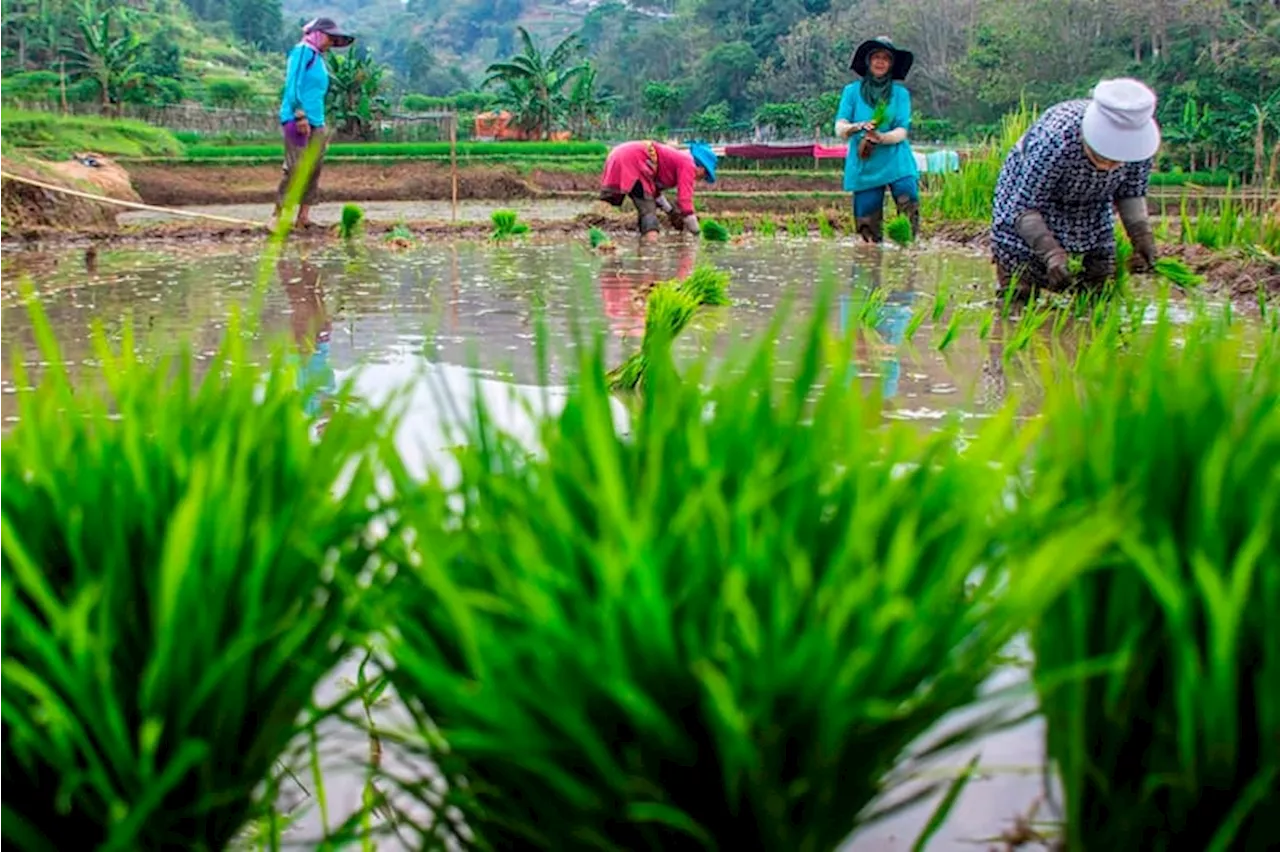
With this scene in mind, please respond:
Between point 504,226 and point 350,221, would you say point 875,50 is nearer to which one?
point 504,226

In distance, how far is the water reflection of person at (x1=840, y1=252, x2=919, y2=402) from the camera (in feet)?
11.7

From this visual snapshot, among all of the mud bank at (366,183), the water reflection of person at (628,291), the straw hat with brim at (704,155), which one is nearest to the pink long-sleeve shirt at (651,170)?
the straw hat with brim at (704,155)

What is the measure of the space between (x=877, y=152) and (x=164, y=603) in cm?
807

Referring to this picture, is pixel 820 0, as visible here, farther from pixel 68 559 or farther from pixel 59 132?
pixel 68 559

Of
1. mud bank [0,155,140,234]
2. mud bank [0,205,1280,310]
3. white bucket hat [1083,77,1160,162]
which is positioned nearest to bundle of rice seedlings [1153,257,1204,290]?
white bucket hat [1083,77,1160,162]

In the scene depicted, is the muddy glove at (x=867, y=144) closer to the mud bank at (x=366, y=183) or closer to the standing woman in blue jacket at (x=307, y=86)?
the standing woman in blue jacket at (x=307, y=86)

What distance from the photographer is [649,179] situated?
9.77m

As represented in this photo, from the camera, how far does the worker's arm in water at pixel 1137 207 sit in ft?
15.0

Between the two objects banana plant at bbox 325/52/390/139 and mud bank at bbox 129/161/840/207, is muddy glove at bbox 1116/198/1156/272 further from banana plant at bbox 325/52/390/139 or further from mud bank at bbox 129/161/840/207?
banana plant at bbox 325/52/390/139

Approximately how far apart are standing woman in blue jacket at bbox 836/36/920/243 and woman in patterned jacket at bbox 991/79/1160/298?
3.18 metres

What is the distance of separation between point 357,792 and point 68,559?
15.3 inches

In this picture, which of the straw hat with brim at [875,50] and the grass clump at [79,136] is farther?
the grass clump at [79,136]

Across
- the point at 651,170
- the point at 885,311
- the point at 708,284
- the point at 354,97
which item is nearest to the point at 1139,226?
the point at 885,311

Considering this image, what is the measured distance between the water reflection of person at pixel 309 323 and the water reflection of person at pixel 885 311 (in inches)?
50.8
